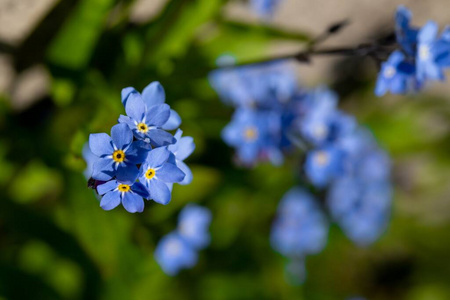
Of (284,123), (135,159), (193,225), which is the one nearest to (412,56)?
(284,123)

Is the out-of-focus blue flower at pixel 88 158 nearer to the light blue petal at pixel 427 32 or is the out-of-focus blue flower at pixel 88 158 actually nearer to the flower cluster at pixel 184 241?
the flower cluster at pixel 184 241

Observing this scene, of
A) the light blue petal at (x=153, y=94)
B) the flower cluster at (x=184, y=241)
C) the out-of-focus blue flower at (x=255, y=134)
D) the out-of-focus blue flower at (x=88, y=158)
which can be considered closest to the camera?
the light blue petal at (x=153, y=94)

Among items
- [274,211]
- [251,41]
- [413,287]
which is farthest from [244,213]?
[413,287]

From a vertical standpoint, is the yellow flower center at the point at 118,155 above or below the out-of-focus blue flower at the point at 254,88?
below

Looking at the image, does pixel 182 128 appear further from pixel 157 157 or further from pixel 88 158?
pixel 157 157

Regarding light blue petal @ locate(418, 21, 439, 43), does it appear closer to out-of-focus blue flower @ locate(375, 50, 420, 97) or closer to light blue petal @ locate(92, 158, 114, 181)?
out-of-focus blue flower @ locate(375, 50, 420, 97)

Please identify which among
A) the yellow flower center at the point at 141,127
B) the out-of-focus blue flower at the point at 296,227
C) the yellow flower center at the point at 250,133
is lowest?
the yellow flower center at the point at 141,127

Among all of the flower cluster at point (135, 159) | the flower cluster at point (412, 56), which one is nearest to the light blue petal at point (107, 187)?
the flower cluster at point (135, 159)
